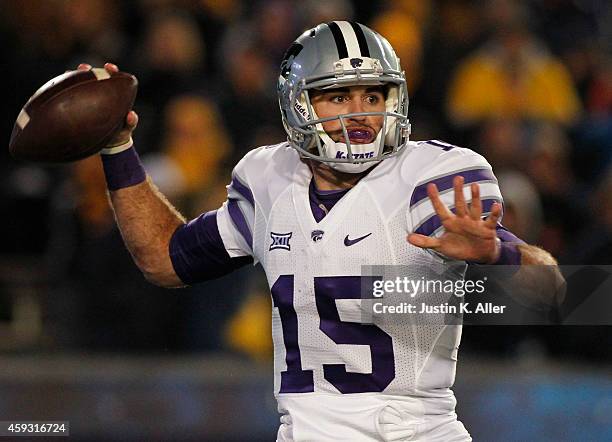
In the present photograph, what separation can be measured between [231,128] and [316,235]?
3.54m

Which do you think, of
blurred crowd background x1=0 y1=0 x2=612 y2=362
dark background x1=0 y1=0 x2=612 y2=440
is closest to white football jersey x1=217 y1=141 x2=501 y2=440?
dark background x1=0 y1=0 x2=612 y2=440

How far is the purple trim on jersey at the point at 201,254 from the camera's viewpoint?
3.48m

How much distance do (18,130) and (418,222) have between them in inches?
44.8

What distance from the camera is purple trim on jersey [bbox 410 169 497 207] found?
3064 millimetres

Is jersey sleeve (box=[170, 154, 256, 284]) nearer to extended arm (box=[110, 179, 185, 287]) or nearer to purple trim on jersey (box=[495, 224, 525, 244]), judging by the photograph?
extended arm (box=[110, 179, 185, 287])

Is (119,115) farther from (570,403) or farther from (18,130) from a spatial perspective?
(570,403)

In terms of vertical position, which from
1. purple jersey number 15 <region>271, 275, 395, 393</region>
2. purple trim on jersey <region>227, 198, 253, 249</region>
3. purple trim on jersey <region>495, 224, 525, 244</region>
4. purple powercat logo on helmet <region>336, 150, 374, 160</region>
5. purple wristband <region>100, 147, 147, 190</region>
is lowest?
purple jersey number 15 <region>271, 275, 395, 393</region>

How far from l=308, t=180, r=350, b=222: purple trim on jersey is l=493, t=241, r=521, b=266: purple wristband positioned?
49cm

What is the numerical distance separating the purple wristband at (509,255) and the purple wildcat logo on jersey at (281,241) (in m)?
0.57

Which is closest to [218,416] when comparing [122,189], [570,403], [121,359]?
[121,359]

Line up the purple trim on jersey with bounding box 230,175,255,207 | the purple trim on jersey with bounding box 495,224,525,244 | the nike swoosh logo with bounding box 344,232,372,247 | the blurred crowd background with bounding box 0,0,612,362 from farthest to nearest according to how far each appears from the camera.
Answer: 1. the blurred crowd background with bounding box 0,0,612,362
2. the purple trim on jersey with bounding box 230,175,255,207
3. the nike swoosh logo with bounding box 344,232,372,247
4. the purple trim on jersey with bounding box 495,224,525,244

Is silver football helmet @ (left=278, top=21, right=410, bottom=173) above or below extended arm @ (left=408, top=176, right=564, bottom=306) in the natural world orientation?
above

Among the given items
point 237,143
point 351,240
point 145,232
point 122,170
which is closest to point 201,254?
point 145,232

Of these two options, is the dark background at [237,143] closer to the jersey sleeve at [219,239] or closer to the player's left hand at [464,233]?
A: the jersey sleeve at [219,239]
